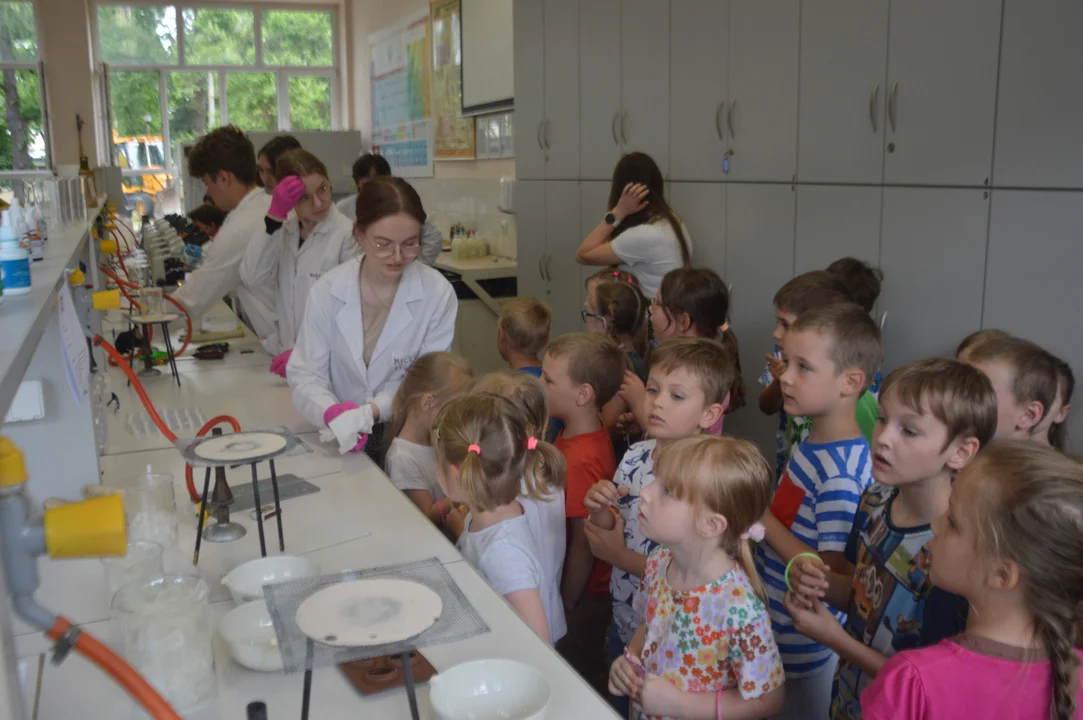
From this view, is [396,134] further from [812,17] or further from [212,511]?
[212,511]

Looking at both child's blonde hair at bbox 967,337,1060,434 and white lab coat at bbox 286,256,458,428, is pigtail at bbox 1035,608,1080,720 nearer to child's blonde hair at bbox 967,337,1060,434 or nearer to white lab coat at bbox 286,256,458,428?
child's blonde hair at bbox 967,337,1060,434

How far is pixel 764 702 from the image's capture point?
1.35 metres

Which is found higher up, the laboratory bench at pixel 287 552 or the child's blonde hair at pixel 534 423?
the child's blonde hair at pixel 534 423

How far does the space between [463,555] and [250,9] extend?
10.2 metres

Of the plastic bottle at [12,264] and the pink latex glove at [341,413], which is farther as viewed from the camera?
the pink latex glove at [341,413]

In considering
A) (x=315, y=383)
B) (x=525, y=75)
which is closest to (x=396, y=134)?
(x=525, y=75)

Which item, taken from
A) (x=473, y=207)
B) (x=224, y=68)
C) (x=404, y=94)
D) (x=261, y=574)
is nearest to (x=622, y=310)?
(x=261, y=574)

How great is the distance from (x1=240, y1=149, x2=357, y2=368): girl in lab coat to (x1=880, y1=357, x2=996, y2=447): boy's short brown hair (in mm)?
2057

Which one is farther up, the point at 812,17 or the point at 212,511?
the point at 812,17


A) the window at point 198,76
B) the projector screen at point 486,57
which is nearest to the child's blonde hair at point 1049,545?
the projector screen at point 486,57

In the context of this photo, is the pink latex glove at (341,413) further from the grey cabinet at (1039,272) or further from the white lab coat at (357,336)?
the grey cabinet at (1039,272)

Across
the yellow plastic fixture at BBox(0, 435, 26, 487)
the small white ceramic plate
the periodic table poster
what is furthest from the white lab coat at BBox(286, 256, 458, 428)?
the periodic table poster

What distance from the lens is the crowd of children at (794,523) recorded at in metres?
1.10

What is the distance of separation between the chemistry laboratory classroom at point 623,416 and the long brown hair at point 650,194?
0.05 ft
